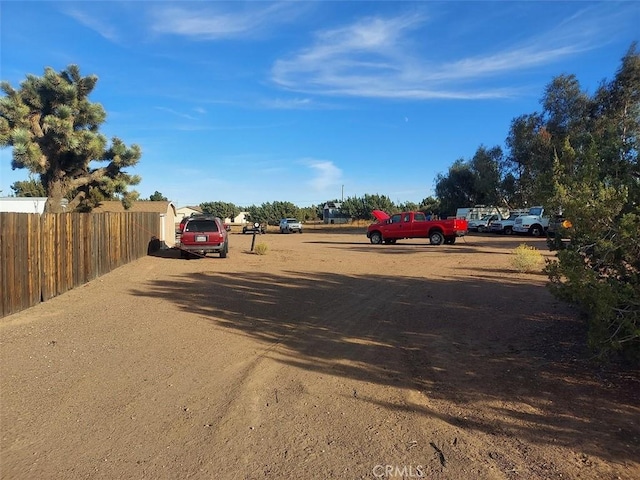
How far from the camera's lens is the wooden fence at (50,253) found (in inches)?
348

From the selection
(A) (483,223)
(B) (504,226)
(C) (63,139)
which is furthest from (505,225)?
(C) (63,139)

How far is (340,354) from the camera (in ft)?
20.9

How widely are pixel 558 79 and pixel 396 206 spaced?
66545mm

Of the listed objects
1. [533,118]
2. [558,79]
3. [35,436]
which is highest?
[558,79]

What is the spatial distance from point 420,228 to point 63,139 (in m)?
18.7

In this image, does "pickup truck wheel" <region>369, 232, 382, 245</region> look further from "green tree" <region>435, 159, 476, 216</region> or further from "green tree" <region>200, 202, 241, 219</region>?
"green tree" <region>200, 202, 241, 219</region>

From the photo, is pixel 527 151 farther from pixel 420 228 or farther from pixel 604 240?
pixel 604 240

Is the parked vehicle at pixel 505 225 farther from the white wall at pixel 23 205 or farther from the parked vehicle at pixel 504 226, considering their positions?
the white wall at pixel 23 205

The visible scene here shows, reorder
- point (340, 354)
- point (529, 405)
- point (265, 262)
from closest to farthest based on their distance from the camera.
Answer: point (529, 405) → point (340, 354) → point (265, 262)

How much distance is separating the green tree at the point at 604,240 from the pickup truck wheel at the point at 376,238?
79.9 ft

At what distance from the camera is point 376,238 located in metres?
30.6

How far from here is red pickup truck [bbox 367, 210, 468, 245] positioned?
27.7m

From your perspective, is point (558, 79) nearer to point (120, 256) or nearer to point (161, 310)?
point (120, 256)

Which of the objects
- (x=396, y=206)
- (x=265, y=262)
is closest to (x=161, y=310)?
(x=265, y=262)
